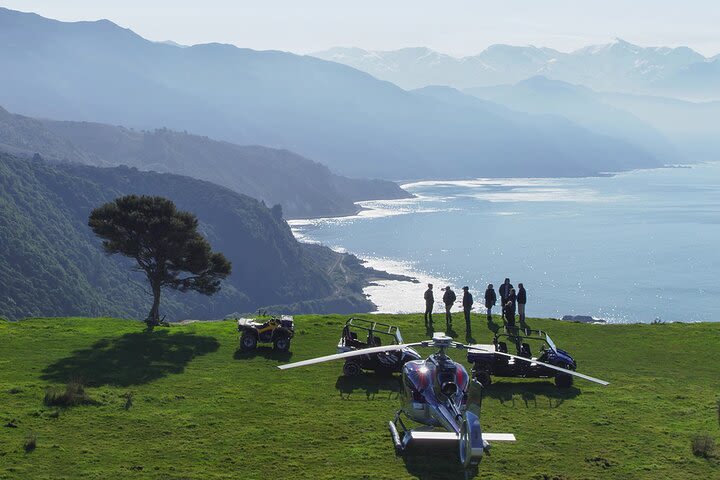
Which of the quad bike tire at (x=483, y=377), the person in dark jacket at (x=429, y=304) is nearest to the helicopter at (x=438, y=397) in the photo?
the quad bike tire at (x=483, y=377)

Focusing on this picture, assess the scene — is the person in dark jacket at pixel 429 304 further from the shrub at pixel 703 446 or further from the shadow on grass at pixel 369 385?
the shrub at pixel 703 446

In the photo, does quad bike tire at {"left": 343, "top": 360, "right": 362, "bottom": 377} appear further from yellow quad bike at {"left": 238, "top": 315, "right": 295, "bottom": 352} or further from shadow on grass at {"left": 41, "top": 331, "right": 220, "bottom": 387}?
shadow on grass at {"left": 41, "top": 331, "right": 220, "bottom": 387}

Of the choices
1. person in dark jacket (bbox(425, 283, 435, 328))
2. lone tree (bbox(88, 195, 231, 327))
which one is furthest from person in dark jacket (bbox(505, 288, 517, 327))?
lone tree (bbox(88, 195, 231, 327))

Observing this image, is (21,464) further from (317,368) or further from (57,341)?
(57,341)

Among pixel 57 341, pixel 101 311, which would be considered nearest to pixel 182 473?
pixel 57 341

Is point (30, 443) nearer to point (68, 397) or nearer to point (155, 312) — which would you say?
point (68, 397)
